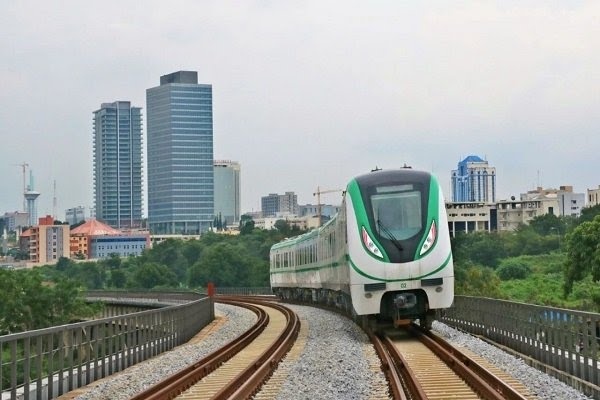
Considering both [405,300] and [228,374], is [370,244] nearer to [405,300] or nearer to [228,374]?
[405,300]

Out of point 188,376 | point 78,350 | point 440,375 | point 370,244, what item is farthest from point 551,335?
point 78,350

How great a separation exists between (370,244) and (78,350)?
736cm

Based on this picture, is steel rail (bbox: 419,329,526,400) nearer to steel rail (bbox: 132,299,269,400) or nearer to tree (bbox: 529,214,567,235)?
steel rail (bbox: 132,299,269,400)

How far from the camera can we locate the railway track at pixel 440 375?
12977mm

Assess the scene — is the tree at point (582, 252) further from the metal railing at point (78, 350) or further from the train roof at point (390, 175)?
the train roof at point (390, 175)

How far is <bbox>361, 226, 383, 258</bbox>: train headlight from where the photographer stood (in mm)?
21812

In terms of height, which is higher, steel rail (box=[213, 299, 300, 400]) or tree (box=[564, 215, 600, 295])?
tree (box=[564, 215, 600, 295])

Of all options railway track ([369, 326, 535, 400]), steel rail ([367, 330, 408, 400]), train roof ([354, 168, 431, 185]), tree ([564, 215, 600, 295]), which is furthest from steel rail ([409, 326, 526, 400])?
tree ([564, 215, 600, 295])

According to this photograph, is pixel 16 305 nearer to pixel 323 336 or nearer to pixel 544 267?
pixel 544 267

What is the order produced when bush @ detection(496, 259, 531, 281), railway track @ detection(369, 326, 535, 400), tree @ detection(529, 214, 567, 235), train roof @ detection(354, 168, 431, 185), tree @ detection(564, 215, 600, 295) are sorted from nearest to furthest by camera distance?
railway track @ detection(369, 326, 535, 400), train roof @ detection(354, 168, 431, 185), tree @ detection(564, 215, 600, 295), bush @ detection(496, 259, 531, 281), tree @ detection(529, 214, 567, 235)

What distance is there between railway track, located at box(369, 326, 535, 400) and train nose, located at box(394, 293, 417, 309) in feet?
2.97

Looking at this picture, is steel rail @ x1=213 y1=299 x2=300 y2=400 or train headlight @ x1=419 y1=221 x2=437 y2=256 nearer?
steel rail @ x1=213 y1=299 x2=300 y2=400

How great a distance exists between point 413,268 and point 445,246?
0.86 m

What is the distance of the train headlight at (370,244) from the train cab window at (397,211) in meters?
0.24
